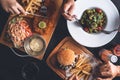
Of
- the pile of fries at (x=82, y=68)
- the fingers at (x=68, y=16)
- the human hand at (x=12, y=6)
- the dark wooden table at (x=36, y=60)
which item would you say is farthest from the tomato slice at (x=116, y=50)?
the human hand at (x=12, y=6)

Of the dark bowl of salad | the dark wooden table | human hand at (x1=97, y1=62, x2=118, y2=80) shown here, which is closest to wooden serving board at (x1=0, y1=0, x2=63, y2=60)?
the dark wooden table

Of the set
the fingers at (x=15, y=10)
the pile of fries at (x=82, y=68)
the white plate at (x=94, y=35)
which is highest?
the fingers at (x=15, y=10)

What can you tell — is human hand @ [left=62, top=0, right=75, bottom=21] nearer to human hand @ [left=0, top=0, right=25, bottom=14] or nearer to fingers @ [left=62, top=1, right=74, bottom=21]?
fingers @ [left=62, top=1, right=74, bottom=21]

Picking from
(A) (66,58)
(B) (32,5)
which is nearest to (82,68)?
(A) (66,58)

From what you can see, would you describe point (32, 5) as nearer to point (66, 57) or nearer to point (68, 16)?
point (68, 16)

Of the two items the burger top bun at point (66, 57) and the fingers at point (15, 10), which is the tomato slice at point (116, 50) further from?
the fingers at point (15, 10)

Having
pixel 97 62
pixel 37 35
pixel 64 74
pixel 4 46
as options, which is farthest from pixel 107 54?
pixel 4 46
